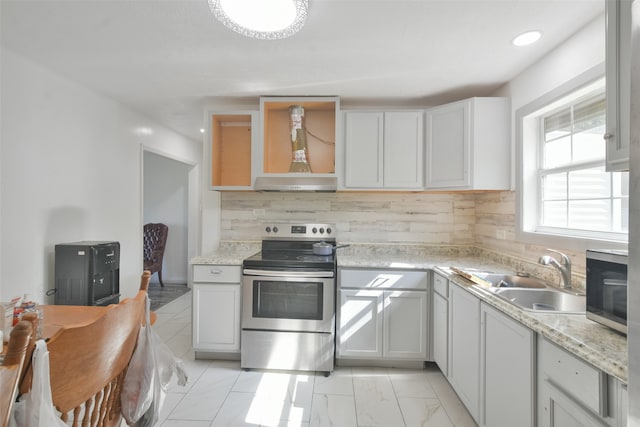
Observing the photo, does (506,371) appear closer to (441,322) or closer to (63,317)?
(441,322)

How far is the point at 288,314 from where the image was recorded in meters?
2.53

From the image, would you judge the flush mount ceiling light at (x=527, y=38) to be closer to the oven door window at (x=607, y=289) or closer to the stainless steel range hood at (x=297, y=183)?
the oven door window at (x=607, y=289)

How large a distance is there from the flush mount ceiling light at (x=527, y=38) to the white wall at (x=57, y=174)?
3.29m

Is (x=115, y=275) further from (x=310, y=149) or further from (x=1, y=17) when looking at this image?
(x=310, y=149)

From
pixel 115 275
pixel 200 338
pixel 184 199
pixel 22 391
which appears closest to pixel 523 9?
pixel 22 391

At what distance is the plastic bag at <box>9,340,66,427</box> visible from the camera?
0.63 meters

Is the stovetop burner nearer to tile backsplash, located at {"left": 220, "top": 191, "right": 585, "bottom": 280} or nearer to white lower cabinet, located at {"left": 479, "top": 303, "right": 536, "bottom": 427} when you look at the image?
tile backsplash, located at {"left": 220, "top": 191, "right": 585, "bottom": 280}

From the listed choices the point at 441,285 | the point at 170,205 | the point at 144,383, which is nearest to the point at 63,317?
the point at 144,383

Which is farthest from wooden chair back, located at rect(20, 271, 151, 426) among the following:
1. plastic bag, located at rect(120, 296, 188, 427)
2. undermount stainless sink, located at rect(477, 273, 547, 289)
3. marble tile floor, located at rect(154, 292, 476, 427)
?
undermount stainless sink, located at rect(477, 273, 547, 289)

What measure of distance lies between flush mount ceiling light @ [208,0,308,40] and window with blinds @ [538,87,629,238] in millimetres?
1719

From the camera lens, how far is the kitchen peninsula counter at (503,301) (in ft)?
3.19

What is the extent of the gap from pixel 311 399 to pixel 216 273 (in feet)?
4.00

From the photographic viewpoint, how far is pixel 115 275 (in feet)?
8.95

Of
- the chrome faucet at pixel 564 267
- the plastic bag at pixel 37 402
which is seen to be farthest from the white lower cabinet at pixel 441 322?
the plastic bag at pixel 37 402
